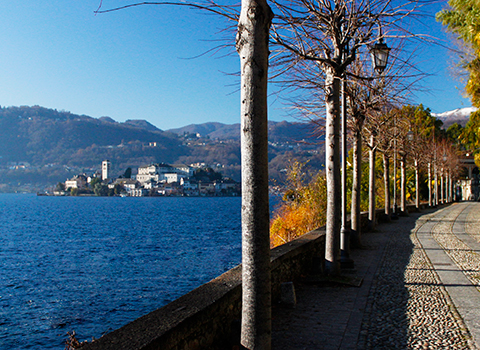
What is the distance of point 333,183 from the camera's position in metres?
8.32

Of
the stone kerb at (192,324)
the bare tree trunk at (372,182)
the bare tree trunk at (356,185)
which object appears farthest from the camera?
the bare tree trunk at (372,182)

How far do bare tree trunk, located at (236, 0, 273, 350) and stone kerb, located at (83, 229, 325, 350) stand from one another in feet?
2.40

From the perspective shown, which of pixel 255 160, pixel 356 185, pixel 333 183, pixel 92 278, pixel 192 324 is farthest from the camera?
pixel 92 278

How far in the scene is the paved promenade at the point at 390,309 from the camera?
508 cm

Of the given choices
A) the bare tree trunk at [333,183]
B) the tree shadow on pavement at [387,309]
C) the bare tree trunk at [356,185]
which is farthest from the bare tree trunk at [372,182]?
the bare tree trunk at [333,183]

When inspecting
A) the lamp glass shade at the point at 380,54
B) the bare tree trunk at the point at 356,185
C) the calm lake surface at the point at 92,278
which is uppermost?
the lamp glass shade at the point at 380,54

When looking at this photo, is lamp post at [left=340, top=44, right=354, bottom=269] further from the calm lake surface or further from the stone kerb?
the calm lake surface

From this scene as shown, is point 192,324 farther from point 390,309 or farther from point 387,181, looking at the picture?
point 387,181

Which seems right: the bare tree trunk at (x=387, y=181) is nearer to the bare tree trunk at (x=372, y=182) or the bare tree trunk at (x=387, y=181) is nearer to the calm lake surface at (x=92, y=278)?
the bare tree trunk at (x=372, y=182)

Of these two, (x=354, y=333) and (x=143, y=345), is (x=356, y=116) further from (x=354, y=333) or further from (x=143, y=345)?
(x=143, y=345)

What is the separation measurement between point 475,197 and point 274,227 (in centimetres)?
7357

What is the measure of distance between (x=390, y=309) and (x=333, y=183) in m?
2.68

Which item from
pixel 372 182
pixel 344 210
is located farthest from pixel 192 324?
pixel 372 182

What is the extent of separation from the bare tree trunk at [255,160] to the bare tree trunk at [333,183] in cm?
487
